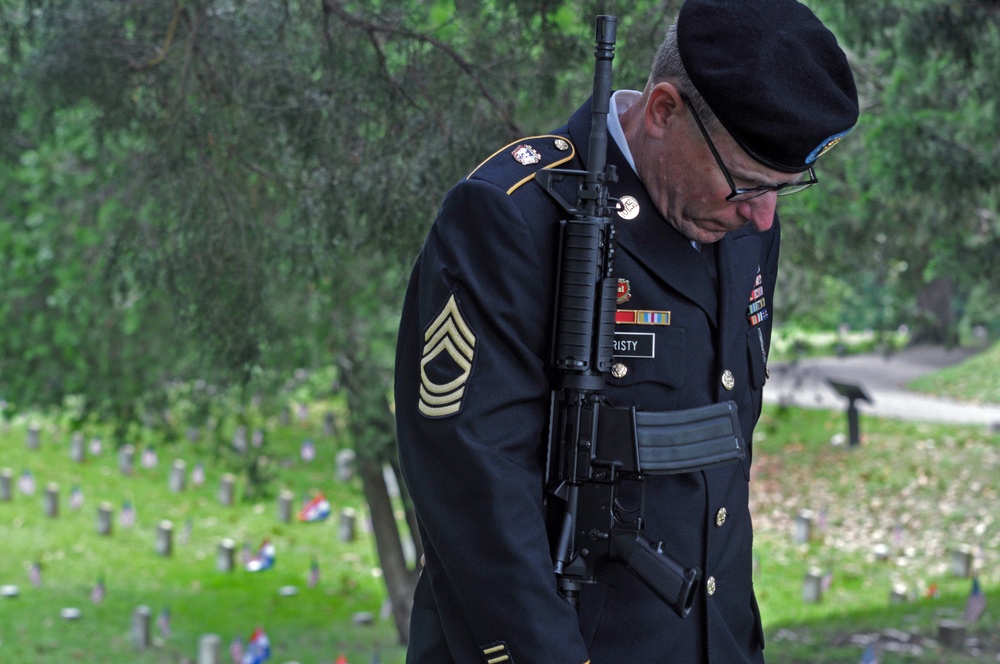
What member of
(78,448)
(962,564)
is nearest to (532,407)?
Result: (962,564)

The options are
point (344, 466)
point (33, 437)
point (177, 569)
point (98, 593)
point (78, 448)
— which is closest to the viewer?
point (98, 593)

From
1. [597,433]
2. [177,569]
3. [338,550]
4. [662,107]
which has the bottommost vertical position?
[338,550]

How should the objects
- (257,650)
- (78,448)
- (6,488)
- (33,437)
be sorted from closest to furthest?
(257,650), (6,488), (78,448), (33,437)

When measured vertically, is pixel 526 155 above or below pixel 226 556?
above

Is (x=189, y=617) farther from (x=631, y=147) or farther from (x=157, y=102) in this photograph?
(x=631, y=147)

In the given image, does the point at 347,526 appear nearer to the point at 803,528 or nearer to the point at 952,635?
the point at 803,528

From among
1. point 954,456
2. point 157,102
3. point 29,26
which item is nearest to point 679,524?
point 157,102

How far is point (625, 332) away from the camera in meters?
2.26

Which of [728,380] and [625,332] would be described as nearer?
[625,332]

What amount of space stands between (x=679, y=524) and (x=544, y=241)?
0.59 m

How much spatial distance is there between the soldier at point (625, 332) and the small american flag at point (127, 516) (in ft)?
46.0

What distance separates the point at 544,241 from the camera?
85.5 inches

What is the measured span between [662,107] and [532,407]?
1.93ft

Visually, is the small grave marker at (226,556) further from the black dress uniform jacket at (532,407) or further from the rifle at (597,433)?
the rifle at (597,433)
